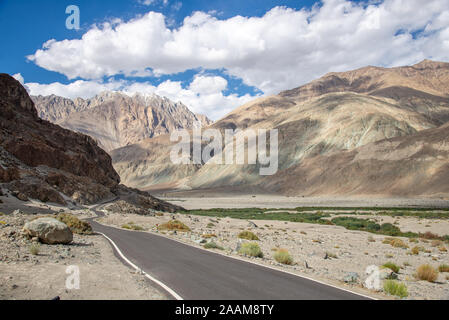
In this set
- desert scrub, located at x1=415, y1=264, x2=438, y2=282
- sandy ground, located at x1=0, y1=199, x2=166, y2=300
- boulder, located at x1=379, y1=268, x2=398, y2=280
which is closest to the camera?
sandy ground, located at x1=0, y1=199, x2=166, y2=300

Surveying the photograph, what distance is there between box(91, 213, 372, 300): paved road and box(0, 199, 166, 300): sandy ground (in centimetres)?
77

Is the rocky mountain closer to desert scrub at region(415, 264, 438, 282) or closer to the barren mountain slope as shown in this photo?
desert scrub at region(415, 264, 438, 282)

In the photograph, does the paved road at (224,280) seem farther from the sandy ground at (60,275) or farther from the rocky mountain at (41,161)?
the rocky mountain at (41,161)

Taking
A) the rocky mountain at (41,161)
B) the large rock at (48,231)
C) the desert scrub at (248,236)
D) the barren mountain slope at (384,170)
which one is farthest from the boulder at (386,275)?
the barren mountain slope at (384,170)

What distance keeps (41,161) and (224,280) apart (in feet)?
192

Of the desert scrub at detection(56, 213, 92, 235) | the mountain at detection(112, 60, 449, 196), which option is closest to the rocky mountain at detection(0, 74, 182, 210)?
the desert scrub at detection(56, 213, 92, 235)

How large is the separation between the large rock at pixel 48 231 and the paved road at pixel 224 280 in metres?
3.05

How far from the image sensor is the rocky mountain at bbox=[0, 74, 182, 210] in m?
45.9

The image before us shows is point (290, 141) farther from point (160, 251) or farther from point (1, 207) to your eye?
point (160, 251)

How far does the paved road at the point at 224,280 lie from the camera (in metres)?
7.71

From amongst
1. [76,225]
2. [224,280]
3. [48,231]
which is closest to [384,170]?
[76,225]
